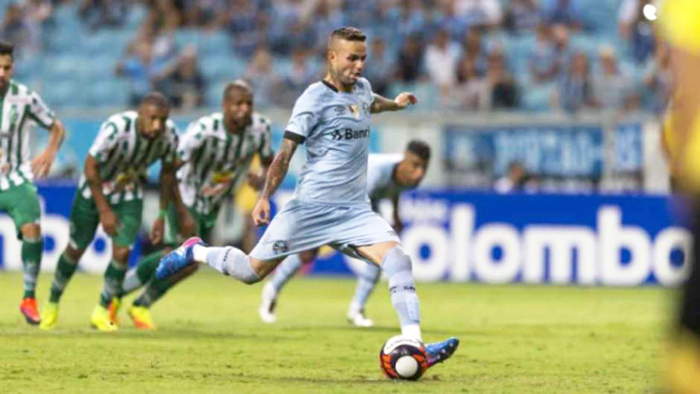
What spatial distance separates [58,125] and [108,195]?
0.76m

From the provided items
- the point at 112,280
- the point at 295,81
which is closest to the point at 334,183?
the point at 112,280

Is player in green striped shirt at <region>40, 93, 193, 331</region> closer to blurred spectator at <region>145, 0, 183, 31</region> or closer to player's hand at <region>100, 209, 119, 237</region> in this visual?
player's hand at <region>100, 209, 119, 237</region>

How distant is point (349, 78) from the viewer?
9.15 metres

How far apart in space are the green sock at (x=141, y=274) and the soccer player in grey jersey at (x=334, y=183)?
11.2 ft

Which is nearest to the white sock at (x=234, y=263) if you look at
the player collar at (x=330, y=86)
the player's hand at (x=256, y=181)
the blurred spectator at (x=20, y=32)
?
the player collar at (x=330, y=86)

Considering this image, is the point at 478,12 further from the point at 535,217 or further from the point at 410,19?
the point at 535,217

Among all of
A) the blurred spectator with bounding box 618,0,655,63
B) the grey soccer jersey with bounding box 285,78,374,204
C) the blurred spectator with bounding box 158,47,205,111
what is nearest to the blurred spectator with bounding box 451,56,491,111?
the blurred spectator with bounding box 618,0,655,63

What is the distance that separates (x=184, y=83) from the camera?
24031 millimetres

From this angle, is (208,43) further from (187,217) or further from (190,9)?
(187,217)

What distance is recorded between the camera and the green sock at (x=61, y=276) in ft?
41.1

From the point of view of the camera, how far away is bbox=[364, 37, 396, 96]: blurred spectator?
2338 centimetres

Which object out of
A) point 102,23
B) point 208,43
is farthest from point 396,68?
point 102,23

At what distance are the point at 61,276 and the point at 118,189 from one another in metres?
0.90

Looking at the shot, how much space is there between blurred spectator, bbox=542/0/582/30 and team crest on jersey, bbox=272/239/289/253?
51.5 feet
